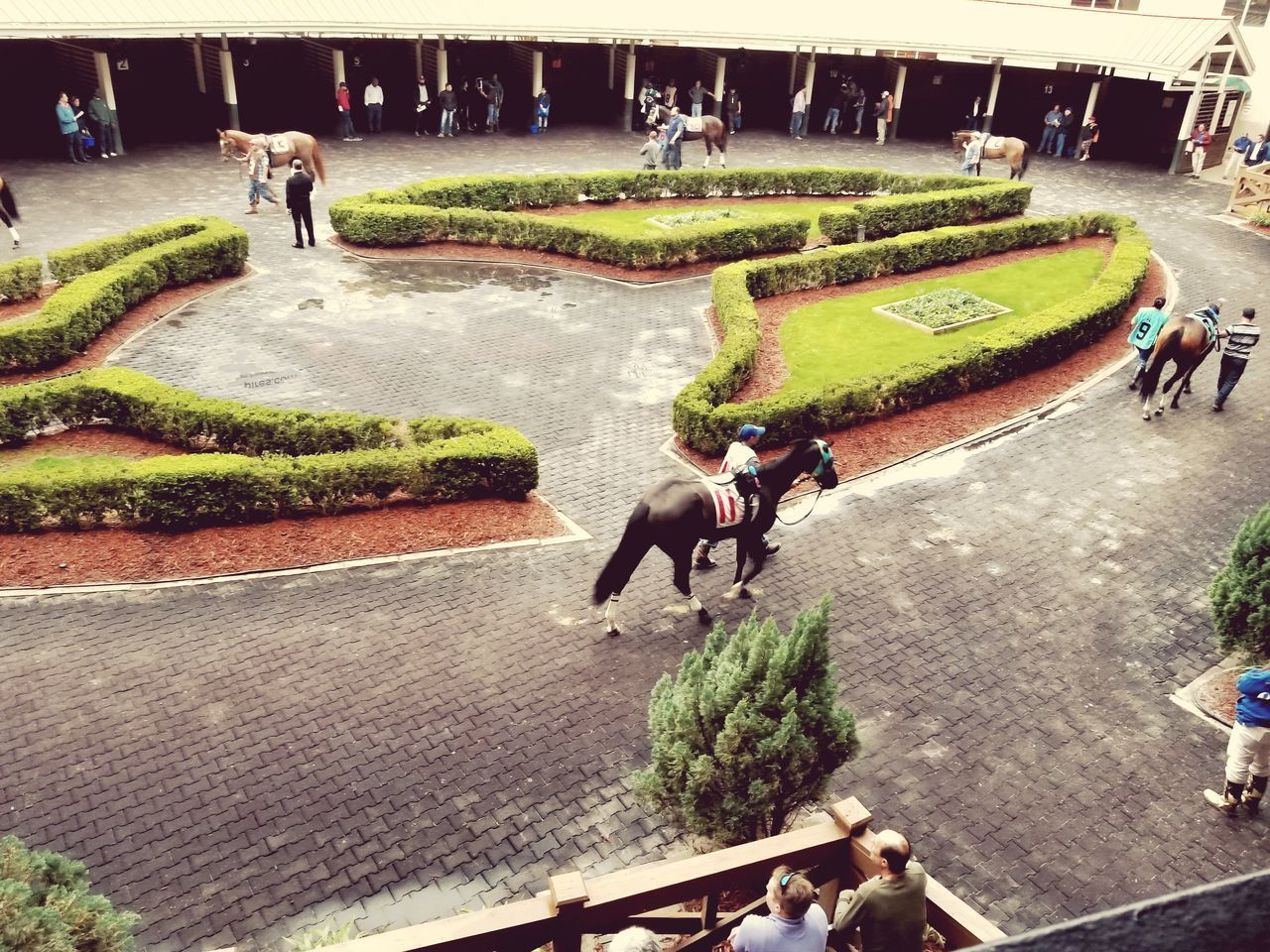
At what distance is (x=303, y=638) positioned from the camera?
945 centimetres

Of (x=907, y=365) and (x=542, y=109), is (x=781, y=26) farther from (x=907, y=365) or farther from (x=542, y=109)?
(x=907, y=365)

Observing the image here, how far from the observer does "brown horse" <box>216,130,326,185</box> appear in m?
→ 23.2

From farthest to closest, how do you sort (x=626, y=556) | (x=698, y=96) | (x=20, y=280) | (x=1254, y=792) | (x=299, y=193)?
(x=698, y=96)
(x=299, y=193)
(x=20, y=280)
(x=626, y=556)
(x=1254, y=792)

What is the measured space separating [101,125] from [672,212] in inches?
627

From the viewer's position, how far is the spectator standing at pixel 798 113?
1345 inches

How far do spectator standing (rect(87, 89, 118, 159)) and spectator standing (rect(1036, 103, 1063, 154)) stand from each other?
1188 inches

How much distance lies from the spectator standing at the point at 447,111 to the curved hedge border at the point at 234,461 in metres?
20.7

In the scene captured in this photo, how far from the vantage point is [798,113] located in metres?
34.3

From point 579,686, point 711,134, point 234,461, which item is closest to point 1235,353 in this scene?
point 579,686

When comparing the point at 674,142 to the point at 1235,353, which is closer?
the point at 1235,353

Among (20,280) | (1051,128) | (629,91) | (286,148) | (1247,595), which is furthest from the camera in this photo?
(1051,128)

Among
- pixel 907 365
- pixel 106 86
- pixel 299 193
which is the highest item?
pixel 106 86

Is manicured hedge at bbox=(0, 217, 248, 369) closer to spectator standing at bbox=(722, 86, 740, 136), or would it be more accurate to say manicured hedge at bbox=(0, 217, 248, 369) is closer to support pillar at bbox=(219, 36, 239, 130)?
support pillar at bbox=(219, 36, 239, 130)

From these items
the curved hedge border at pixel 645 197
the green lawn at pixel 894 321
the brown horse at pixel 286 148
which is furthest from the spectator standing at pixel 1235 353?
the brown horse at pixel 286 148
